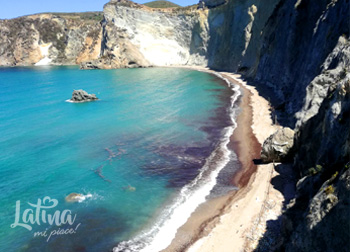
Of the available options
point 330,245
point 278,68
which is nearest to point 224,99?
point 278,68

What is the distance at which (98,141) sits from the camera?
24.9 meters

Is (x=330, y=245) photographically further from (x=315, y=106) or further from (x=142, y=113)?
Answer: (x=142, y=113)

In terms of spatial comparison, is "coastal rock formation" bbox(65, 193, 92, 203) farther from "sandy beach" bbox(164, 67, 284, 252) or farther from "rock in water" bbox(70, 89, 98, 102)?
"rock in water" bbox(70, 89, 98, 102)

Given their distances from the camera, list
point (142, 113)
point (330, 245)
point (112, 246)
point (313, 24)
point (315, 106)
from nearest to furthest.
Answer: point (330, 245)
point (112, 246)
point (315, 106)
point (313, 24)
point (142, 113)

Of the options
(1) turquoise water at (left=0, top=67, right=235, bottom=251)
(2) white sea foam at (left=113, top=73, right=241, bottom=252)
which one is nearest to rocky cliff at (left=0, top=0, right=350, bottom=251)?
(2) white sea foam at (left=113, top=73, right=241, bottom=252)

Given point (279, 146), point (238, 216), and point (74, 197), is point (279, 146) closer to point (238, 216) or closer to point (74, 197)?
point (238, 216)

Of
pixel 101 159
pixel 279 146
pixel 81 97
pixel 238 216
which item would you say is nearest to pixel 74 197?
pixel 101 159

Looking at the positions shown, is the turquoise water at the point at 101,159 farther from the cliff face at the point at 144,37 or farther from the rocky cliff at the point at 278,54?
the cliff face at the point at 144,37

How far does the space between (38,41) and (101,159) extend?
5195 inches

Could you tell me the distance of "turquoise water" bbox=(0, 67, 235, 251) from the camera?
13227 mm

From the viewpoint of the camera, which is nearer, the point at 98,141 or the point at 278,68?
the point at 98,141

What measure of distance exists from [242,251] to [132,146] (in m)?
14.5

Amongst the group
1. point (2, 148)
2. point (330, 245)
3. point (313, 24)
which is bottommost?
point (2, 148)

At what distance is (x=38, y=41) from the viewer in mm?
128500
